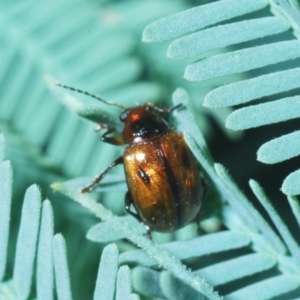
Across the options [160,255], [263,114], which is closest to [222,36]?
[263,114]

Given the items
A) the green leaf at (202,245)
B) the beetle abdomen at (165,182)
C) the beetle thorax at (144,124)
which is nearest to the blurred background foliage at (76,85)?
the beetle thorax at (144,124)

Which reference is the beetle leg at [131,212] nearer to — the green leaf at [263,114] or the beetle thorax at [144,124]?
the beetle thorax at [144,124]

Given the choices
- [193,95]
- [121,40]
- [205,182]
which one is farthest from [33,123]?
[205,182]

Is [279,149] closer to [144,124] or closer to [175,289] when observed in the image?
[175,289]

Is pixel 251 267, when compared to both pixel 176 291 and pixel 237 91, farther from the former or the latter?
pixel 237 91

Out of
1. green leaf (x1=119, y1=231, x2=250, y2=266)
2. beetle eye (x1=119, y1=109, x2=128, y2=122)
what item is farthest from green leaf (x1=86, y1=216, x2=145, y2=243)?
beetle eye (x1=119, y1=109, x2=128, y2=122)

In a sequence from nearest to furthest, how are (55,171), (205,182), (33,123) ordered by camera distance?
(205,182) < (55,171) < (33,123)

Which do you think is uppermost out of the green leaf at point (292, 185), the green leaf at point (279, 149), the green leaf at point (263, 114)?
the green leaf at point (263, 114)
